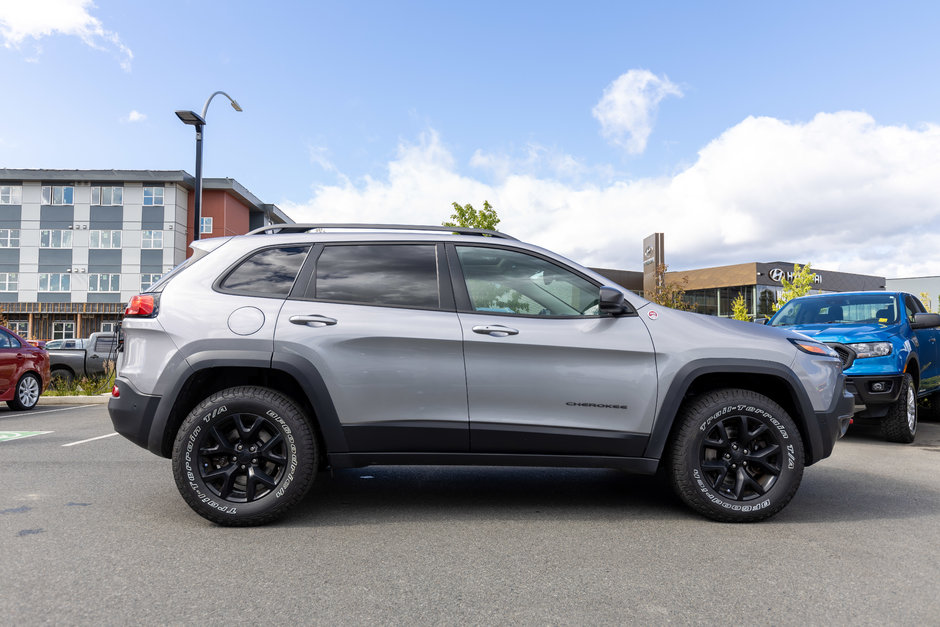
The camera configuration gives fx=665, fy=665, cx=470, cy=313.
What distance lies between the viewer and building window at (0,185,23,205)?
154 feet

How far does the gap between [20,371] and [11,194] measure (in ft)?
147

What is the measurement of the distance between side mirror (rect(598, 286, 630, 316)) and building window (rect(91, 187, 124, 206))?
165 ft

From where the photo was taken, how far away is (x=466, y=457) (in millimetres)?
4062

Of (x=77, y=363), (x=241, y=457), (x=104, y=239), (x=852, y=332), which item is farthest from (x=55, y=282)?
(x=852, y=332)

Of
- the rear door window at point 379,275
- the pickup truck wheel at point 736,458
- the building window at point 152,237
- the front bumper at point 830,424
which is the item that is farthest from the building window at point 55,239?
the front bumper at point 830,424

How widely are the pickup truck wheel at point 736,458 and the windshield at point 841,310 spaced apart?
482 cm

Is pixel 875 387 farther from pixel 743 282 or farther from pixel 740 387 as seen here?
pixel 743 282

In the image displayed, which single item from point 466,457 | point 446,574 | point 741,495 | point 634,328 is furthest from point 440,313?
point 741,495

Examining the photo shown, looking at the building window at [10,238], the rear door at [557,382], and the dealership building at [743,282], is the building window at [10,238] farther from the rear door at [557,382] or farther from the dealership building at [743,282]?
the rear door at [557,382]

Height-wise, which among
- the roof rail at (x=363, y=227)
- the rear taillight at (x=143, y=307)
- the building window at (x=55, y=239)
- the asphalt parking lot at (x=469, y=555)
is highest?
the building window at (x=55, y=239)

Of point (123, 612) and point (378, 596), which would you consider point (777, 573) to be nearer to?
point (378, 596)

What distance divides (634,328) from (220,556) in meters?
2.69

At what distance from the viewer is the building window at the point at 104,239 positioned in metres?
47.2

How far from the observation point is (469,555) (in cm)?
348
